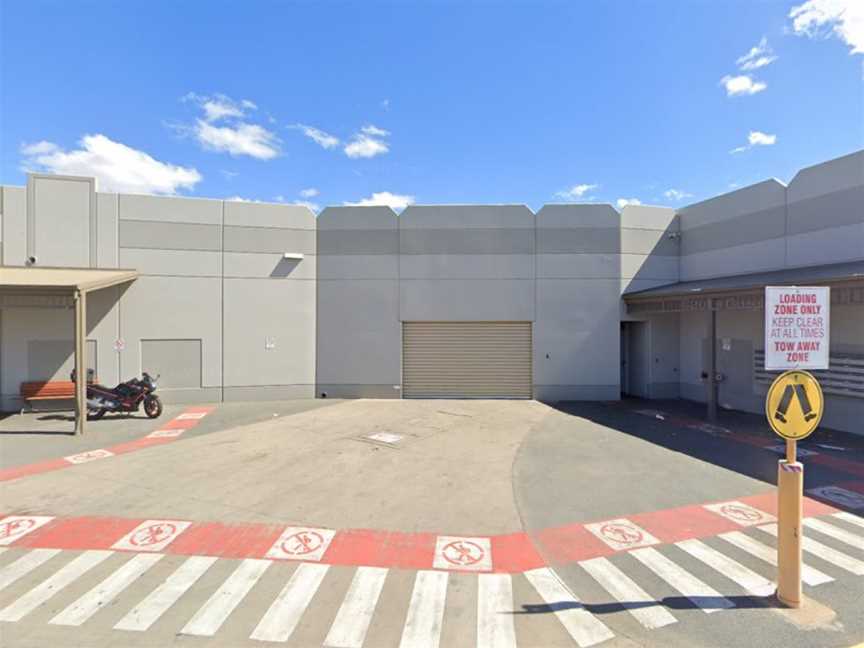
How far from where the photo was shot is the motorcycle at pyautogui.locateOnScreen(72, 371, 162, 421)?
39.6ft

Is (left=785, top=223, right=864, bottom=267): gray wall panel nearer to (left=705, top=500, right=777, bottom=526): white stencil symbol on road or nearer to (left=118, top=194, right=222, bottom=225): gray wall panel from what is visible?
(left=705, top=500, right=777, bottom=526): white stencil symbol on road

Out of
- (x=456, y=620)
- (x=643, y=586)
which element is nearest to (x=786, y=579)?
(x=643, y=586)

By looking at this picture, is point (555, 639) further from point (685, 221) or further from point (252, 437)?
point (685, 221)

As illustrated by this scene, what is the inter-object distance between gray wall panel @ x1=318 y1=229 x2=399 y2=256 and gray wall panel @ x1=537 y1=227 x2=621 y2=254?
563 centimetres

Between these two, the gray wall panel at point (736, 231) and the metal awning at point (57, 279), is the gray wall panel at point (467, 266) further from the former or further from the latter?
the metal awning at point (57, 279)

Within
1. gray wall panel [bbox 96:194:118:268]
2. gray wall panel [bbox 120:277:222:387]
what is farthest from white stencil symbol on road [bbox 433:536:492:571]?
gray wall panel [bbox 96:194:118:268]

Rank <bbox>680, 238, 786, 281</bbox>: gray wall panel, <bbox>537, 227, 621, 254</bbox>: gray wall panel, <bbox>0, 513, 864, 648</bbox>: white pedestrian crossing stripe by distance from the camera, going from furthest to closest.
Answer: <bbox>537, 227, 621, 254</bbox>: gray wall panel → <bbox>680, 238, 786, 281</bbox>: gray wall panel → <bbox>0, 513, 864, 648</bbox>: white pedestrian crossing stripe

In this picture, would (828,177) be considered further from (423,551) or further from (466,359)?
(423,551)

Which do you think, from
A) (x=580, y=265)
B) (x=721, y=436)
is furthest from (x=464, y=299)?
(x=721, y=436)

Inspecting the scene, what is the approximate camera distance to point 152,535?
5.39 metres

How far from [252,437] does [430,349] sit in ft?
23.6

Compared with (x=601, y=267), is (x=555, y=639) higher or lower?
lower

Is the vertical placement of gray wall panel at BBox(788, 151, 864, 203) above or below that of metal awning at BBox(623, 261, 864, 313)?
above

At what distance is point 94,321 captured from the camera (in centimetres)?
1358
